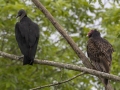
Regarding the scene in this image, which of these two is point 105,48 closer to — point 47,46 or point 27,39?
point 27,39

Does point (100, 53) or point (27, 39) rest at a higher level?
point (27, 39)

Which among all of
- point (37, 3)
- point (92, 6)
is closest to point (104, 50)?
point (37, 3)

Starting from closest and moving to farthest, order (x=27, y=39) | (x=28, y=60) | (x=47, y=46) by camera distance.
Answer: (x=28, y=60), (x=27, y=39), (x=47, y=46)

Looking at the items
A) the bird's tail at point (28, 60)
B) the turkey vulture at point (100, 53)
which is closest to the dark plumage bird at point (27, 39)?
the bird's tail at point (28, 60)

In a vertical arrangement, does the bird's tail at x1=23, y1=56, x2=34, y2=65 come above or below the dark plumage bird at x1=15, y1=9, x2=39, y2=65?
below

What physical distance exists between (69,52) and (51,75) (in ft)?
3.38

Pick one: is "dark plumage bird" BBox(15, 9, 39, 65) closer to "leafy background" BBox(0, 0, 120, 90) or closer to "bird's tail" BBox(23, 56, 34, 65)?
"bird's tail" BBox(23, 56, 34, 65)

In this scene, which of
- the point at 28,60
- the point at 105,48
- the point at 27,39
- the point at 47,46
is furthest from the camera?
the point at 47,46

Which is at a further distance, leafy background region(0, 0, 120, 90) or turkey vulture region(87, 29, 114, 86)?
leafy background region(0, 0, 120, 90)

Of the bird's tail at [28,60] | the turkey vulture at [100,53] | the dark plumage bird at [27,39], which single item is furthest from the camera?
the turkey vulture at [100,53]

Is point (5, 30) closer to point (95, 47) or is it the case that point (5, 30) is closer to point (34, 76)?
point (34, 76)

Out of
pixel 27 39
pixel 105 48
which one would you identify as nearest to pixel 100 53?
pixel 105 48

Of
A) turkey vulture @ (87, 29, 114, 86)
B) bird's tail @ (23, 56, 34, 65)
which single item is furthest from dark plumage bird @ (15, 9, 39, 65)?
turkey vulture @ (87, 29, 114, 86)

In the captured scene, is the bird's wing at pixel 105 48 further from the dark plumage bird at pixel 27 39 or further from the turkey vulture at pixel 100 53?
the dark plumage bird at pixel 27 39
